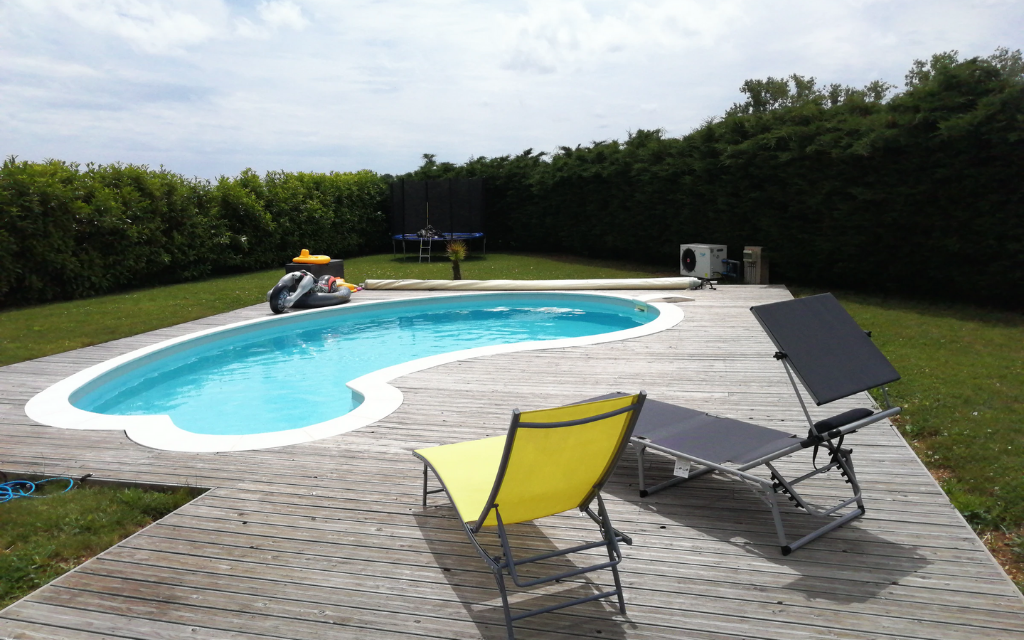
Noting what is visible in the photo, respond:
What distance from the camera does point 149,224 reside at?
14.2 metres

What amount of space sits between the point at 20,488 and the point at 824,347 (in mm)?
4676

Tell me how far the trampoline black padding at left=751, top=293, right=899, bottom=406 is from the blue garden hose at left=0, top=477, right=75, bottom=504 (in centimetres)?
407

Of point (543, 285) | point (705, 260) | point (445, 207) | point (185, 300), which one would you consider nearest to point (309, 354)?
point (185, 300)

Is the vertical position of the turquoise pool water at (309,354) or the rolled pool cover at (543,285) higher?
the rolled pool cover at (543,285)

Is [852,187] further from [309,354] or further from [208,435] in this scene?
[208,435]

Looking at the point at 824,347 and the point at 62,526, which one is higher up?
the point at 824,347

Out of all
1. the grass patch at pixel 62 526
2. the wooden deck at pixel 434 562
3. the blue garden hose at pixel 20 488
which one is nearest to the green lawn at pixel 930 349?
the wooden deck at pixel 434 562

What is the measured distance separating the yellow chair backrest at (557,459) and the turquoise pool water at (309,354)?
3455mm

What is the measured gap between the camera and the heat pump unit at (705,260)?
43.6ft

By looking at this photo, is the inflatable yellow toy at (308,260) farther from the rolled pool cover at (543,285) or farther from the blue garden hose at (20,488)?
the blue garden hose at (20,488)

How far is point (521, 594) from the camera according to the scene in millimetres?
2793

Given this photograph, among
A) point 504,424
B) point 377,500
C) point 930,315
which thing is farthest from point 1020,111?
point 377,500

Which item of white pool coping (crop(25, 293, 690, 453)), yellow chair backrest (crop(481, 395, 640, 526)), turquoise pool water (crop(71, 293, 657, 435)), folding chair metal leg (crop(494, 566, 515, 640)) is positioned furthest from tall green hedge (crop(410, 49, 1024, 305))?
folding chair metal leg (crop(494, 566, 515, 640))

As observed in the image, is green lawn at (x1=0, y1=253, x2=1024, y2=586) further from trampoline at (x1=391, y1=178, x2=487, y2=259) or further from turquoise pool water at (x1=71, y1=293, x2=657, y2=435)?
trampoline at (x1=391, y1=178, x2=487, y2=259)
